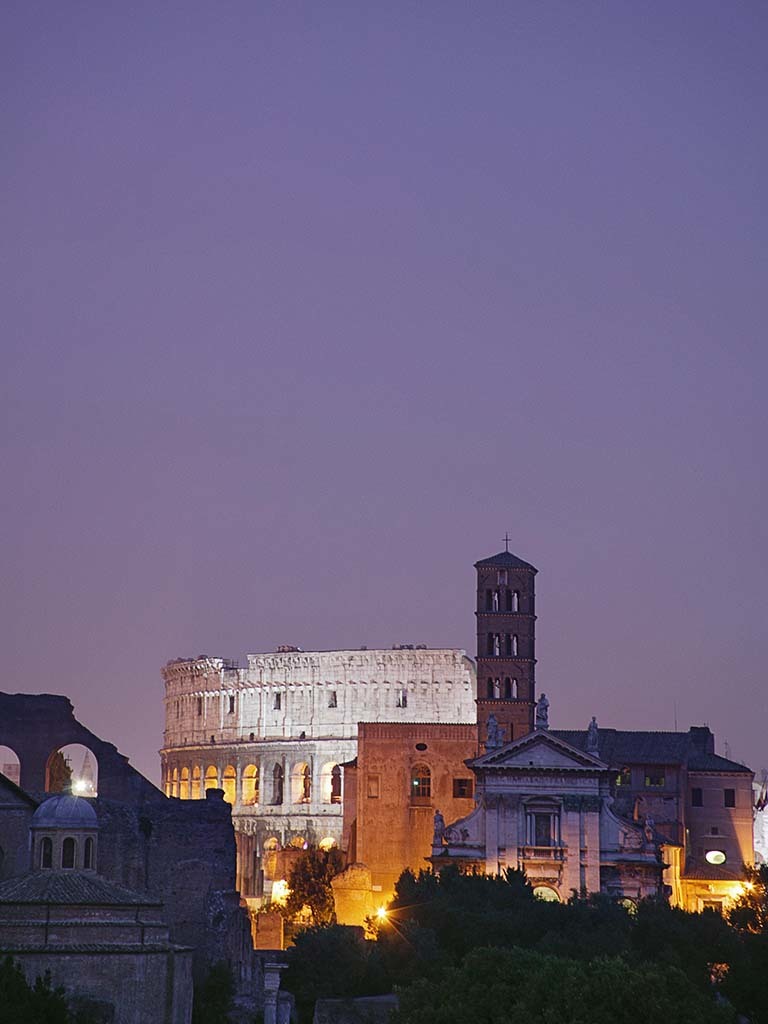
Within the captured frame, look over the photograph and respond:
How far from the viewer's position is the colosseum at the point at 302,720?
386 feet

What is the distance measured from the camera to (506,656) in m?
85.1

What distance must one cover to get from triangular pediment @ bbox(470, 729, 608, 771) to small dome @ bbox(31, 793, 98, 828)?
33978mm

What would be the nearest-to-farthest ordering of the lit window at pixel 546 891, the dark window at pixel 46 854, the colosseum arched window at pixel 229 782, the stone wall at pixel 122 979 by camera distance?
the stone wall at pixel 122 979 → the dark window at pixel 46 854 → the lit window at pixel 546 891 → the colosseum arched window at pixel 229 782

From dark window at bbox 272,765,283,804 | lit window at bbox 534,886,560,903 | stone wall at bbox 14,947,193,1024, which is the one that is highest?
dark window at bbox 272,765,283,804

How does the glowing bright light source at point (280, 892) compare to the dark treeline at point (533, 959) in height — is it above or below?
above

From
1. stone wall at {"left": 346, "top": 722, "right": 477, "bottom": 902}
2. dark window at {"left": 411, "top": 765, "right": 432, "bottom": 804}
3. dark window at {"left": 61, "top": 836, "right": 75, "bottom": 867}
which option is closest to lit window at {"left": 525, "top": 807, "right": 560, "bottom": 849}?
stone wall at {"left": 346, "top": 722, "right": 477, "bottom": 902}

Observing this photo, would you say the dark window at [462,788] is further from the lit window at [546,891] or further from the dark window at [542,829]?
the lit window at [546,891]

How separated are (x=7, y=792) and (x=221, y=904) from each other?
741 cm

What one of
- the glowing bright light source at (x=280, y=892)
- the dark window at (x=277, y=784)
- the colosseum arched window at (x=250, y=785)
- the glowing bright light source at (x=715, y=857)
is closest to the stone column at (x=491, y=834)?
the glowing bright light source at (x=280, y=892)

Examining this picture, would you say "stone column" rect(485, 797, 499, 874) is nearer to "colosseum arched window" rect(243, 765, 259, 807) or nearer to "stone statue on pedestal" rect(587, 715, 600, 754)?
"stone statue on pedestal" rect(587, 715, 600, 754)

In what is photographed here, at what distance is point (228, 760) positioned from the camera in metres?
124

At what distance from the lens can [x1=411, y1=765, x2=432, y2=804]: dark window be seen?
84562mm

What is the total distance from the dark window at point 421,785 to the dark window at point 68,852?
3926 cm

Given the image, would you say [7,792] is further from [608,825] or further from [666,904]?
[608,825]
